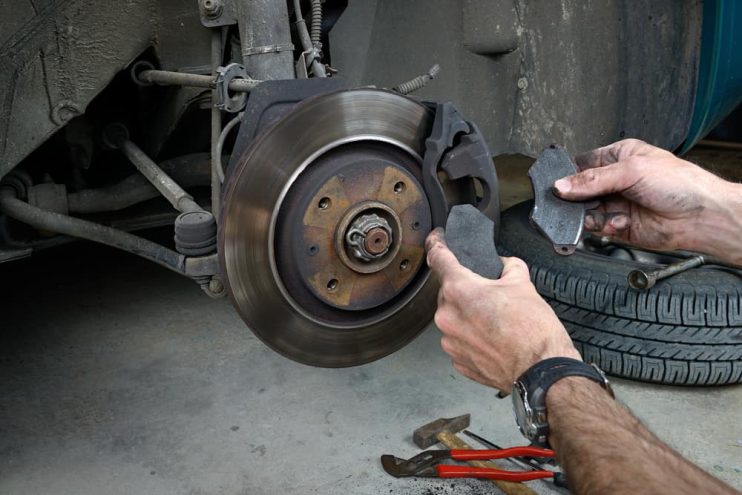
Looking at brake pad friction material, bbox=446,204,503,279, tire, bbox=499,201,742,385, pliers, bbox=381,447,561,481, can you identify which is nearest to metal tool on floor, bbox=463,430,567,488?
pliers, bbox=381,447,561,481

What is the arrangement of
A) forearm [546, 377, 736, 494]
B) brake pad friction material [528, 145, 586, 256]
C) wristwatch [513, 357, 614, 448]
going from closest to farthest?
1. forearm [546, 377, 736, 494]
2. wristwatch [513, 357, 614, 448]
3. brake pad friction material [528, 145, 586, 256]

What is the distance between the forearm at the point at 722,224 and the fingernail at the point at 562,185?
0.73ft

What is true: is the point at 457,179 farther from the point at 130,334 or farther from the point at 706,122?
the point at 706,122

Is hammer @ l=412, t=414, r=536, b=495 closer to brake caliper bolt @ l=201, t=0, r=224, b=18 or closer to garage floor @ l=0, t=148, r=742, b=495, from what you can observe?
garage floor @ l=0, t=148, r=742, b=495

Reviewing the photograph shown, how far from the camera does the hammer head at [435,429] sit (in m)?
1.28

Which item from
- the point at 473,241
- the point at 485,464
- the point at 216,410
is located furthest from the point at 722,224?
the point at 216,410

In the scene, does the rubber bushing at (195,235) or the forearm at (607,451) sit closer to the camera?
the forearm at (607,451)

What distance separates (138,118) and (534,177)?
3.07 feet

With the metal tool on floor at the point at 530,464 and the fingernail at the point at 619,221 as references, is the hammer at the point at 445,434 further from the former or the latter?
the fingernail at the point at 619,221

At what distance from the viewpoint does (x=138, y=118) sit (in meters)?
1.53

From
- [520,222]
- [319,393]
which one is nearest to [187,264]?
[319,393]

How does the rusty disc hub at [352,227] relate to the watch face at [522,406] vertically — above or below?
above

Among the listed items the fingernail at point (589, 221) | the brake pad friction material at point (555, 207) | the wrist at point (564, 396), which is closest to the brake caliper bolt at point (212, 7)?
the brake pad friction material at point (555, 207)

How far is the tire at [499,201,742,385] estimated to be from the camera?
1.45m
